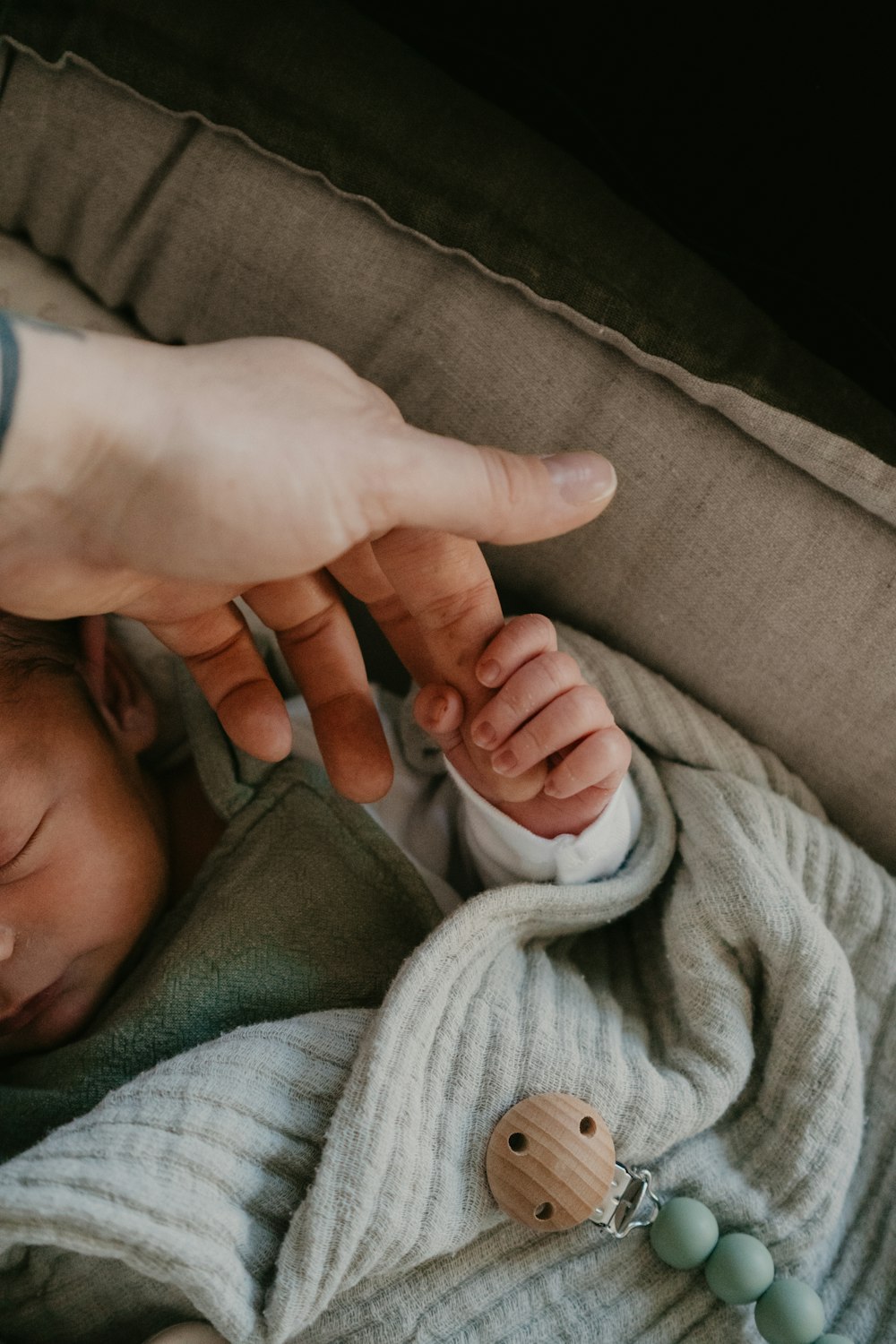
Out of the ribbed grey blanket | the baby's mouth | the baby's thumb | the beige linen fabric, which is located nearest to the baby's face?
the baby's mouth

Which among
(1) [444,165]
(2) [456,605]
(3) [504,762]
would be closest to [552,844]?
(3) [504,762]

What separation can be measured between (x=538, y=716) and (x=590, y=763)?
56 millimetres

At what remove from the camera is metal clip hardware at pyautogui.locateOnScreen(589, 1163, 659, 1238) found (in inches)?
29.0

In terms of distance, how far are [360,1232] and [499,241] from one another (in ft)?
2.57

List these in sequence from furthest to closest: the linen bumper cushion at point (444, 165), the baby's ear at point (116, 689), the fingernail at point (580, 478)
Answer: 1. the baby's ear at point (116, 689)
2. the linen bumper cushion at point (444, 165)
3. the fingernail at point (580, 478)

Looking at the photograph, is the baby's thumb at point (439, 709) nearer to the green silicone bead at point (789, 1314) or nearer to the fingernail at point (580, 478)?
the fingernail at point (580, 478)

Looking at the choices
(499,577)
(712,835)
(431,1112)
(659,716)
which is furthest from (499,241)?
(431,1112)

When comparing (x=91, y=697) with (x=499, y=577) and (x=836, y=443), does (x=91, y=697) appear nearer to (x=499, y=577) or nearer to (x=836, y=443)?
(x=499, y=577)

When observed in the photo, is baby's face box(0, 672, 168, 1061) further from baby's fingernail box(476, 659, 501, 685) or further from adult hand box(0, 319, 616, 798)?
baby's fingernail box(476, 659, 501, 685)

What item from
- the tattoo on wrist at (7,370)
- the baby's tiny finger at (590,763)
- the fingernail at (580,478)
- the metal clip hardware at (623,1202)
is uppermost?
the fingernail at (580,478)

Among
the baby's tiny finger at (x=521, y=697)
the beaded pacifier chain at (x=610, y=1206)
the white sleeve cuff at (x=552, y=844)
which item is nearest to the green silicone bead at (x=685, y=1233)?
the beaded pacifier chain at (x=610, y=1206)

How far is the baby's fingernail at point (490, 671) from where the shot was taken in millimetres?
782

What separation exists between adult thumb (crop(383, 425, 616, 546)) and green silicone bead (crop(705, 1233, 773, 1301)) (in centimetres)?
55

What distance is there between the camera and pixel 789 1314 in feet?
2.41
